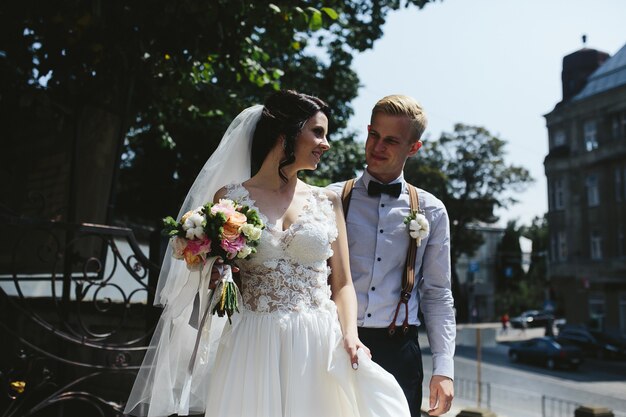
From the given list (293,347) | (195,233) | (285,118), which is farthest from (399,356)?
(285,118)

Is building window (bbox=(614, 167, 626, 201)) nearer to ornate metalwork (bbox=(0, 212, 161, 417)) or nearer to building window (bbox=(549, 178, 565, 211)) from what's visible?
building window (bbox=(549, 178, 565, 211))

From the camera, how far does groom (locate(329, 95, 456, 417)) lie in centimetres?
337

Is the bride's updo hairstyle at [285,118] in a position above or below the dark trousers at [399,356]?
above

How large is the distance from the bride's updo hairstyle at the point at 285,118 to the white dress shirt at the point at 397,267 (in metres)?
0.55

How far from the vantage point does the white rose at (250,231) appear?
2.93m

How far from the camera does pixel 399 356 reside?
11.0 ft

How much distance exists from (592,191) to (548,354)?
49.8 feet

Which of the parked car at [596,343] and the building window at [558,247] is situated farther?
the building window at [558,247]

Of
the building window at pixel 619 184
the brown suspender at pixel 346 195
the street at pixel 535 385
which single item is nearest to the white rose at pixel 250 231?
the brown suspender at pixel 346 195

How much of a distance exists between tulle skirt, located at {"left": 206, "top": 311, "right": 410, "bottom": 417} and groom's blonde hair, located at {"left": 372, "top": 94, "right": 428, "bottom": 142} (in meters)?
1.17

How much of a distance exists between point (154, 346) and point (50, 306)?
4.19 m

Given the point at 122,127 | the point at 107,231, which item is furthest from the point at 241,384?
the point at 122,127

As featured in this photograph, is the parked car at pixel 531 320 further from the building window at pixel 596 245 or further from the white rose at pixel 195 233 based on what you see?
the white rose at pixel 195 233

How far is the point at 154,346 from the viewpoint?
3438mm
